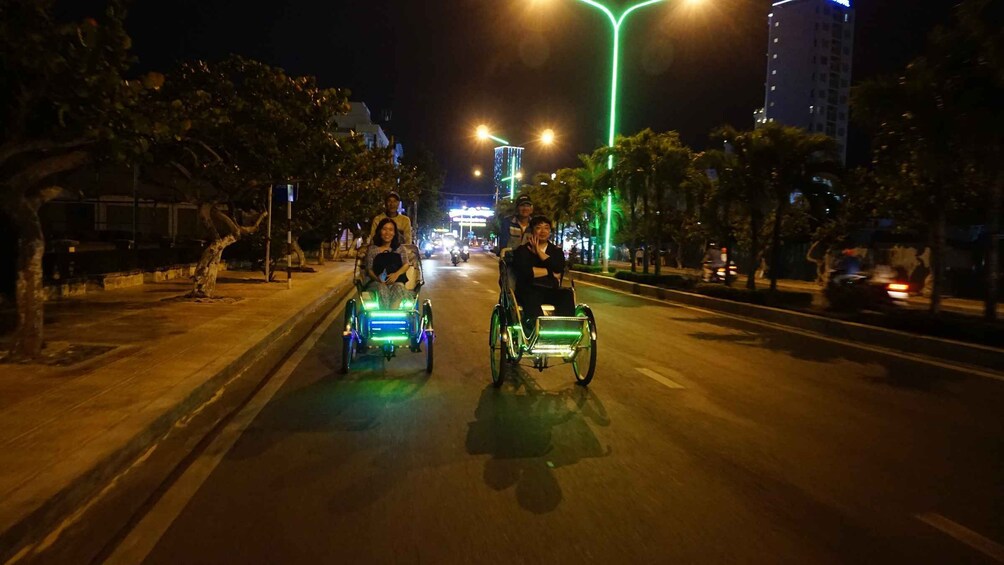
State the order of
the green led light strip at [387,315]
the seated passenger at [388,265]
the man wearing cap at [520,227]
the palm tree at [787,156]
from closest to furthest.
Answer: the man wearing cap at [520,227] → the green led light strip at [387,315] → the seated passenger at [388,265] → the palm tree at [787,156]

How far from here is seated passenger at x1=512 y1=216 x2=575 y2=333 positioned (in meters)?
9.06

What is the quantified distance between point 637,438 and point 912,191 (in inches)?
456

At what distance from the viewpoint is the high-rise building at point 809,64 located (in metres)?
109

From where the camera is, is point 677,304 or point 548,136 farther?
point 548,136

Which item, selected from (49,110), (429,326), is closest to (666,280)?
(429,326)

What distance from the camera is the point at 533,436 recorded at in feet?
23.4

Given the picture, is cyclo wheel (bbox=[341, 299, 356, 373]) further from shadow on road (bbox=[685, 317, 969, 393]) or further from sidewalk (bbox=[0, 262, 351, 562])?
shadow on road (bbox=[685, 317, 969, 393])

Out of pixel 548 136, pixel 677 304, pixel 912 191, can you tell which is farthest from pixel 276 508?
pixel 548 136

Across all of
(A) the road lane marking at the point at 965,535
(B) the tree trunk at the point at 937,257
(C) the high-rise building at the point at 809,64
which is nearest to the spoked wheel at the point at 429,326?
(A) the road lane marking at the point at 965,535

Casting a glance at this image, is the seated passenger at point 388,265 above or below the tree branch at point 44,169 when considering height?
below

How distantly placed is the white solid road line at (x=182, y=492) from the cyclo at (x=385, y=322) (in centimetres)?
118

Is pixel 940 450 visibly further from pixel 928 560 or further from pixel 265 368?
pixel 265 368

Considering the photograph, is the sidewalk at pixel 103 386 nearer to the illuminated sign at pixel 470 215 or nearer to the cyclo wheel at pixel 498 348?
the cyclo wheel at pixel 498 348

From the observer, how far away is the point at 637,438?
717 centimetres
